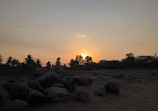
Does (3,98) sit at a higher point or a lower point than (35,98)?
higher

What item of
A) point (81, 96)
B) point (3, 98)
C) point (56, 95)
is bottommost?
point (81, 96)

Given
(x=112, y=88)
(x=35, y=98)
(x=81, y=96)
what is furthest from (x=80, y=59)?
(x=35, y=98)

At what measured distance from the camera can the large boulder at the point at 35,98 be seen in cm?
441

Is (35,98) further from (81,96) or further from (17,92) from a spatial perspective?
(81,96)

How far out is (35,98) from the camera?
4.48 m

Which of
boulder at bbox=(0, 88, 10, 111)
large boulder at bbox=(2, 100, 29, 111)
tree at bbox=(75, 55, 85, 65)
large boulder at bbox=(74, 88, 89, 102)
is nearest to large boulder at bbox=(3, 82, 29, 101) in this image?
boulder at bbox=(0, 88, 10, 111)

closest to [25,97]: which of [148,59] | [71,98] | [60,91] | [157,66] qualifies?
[60,91]

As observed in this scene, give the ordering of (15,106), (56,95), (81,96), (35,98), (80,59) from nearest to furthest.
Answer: (15,106) → (35,98) → (56,95) → (81,96) → (80,59)

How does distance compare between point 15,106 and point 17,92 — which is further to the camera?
point 17,92

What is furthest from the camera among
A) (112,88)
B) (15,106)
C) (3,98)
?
(112,88)

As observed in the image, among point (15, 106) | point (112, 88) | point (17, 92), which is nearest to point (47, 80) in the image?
point (17, 92)

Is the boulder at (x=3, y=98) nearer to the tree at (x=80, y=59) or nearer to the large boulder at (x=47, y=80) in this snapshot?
the large boulder at (x=47, y=80)

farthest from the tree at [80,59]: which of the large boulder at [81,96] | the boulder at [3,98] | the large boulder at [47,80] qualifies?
the boulder at [3,98]

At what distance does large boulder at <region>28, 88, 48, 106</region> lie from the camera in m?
4.41
